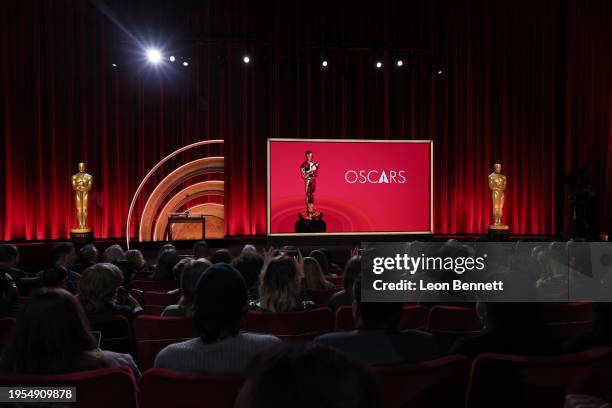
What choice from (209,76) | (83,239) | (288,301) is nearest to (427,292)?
(288,301)

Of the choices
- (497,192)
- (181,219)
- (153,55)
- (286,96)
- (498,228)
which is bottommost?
(498,228)

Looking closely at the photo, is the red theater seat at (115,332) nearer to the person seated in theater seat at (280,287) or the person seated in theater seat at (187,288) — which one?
the person seated in theater seat at (187,288)

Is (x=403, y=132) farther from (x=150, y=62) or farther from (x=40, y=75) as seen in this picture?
(x=40, y=75)

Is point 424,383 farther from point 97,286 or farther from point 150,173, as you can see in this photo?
point 150,173

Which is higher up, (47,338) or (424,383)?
(47,338)

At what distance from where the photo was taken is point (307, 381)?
2.35 feet

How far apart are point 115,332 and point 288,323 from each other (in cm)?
90

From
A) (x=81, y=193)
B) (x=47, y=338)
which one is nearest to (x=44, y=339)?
(x=47, y=338)

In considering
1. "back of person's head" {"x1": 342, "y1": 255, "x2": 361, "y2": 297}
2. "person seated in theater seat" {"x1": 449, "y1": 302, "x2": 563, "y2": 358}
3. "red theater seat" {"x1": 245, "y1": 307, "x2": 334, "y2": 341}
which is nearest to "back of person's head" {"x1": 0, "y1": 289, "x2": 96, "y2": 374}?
"red theater seat" {"x1": 245, "y1": 307, "x2": 334, "y2": 341}

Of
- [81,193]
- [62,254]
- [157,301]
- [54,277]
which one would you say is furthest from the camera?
[81,193]

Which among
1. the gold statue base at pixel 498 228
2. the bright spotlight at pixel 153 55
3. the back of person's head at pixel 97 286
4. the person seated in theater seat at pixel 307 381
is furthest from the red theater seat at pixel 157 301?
the gold statue base at pixel 498 228

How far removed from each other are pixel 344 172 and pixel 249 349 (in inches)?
376

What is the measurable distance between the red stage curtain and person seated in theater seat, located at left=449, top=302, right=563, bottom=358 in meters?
8.82

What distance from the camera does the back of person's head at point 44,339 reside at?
71.2 inches
